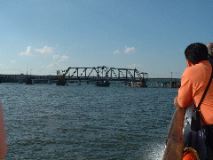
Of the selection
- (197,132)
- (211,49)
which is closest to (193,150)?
(197,132)

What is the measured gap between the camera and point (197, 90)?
4559 mm

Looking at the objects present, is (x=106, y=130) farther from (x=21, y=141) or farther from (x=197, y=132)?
(x=197, y=132)

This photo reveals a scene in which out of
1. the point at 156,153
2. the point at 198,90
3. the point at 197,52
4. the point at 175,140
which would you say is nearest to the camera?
the point at 175,140

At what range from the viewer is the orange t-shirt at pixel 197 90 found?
4534mm

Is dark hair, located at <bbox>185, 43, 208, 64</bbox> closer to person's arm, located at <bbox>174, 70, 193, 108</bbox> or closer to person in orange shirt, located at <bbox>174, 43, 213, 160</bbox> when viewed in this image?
person in orange shirt, located at <bbox>174, 43, 213, 160</bbox>

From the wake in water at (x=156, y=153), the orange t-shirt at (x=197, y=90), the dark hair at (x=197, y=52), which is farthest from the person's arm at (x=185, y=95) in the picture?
the wake in water at (x=156, y=153)

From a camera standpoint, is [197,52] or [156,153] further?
[156,153]

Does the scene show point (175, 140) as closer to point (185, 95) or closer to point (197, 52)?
point (185, 95)

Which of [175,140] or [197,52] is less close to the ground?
[197,52]

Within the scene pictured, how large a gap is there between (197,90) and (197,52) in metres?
0.47

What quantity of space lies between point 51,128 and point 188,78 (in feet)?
74.8

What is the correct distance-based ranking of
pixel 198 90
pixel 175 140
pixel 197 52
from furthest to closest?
pixel 197 52 < pixel 198 90 < pixel 175 140

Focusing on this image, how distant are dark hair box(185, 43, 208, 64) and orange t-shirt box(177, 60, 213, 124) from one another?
0.13m

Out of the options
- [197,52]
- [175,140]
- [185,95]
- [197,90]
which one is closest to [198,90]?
[197,90]
